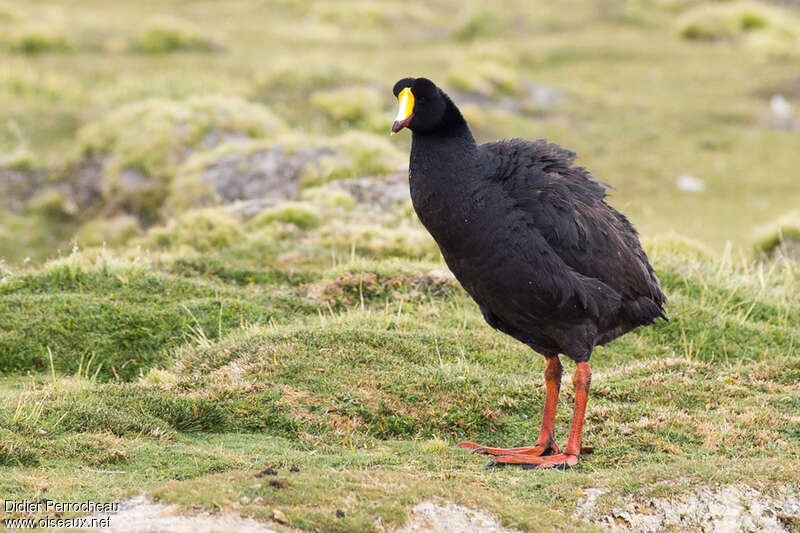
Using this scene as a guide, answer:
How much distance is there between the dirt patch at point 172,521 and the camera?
5.15 m

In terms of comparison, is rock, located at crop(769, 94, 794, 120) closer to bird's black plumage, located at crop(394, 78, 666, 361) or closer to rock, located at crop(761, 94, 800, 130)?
rock, located at crop(761, 94, 800, 130)

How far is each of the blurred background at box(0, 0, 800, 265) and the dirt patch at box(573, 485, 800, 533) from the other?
22.0 feet

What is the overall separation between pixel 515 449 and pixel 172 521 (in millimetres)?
2954

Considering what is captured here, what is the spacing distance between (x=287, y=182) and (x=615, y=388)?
8.16 m

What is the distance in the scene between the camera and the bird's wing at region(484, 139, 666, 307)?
7.16m

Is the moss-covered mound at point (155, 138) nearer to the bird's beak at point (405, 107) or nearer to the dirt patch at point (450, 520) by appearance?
the bird's beak at point (405, 107)

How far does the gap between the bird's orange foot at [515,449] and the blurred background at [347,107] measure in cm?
541

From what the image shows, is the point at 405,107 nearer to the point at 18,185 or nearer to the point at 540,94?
the point at 18,185

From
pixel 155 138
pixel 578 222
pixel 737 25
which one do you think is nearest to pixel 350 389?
pixel 578 222

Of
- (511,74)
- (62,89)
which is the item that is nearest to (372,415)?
(62,89)

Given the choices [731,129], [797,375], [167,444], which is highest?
[731,129]

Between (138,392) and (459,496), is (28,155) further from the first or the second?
(459,496)

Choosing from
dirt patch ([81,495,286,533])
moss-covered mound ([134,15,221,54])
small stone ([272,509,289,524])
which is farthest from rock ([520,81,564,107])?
dirt patch ([81,495,286,533])

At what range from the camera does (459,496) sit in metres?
5.98
